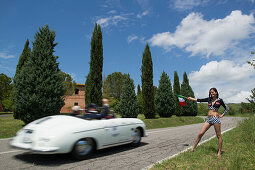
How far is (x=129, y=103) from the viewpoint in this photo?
20281 millimetres

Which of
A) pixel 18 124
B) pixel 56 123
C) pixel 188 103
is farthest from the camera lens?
pixel 188 103

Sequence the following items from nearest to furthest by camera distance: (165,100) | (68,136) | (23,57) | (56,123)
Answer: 1. (68,136)
2. (56,123)
3. (23,57)
4. (165,100)

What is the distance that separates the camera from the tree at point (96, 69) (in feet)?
57.9

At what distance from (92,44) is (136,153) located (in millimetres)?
15388

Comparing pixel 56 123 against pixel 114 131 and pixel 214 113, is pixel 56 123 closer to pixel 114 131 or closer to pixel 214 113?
pixel 114 131

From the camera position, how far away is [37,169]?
398cm

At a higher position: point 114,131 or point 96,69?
point 96,69

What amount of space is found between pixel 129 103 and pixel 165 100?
615 cm

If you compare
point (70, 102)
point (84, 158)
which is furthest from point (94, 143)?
point (70, 102)

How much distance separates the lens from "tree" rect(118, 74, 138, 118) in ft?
66.1

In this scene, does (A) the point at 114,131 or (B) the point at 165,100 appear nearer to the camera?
(A) the point at 114,131

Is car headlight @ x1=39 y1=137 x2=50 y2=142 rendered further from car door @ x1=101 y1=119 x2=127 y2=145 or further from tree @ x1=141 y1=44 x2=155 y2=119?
tree @ x1=141 y1=44 x2=155 y2=119

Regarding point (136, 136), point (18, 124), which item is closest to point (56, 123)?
point (136, 136)

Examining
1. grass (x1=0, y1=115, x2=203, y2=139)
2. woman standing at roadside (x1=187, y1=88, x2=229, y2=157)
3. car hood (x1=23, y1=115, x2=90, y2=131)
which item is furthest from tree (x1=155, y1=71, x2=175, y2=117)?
car hood (x1=23, y1=115, x2=90, y2=131)
